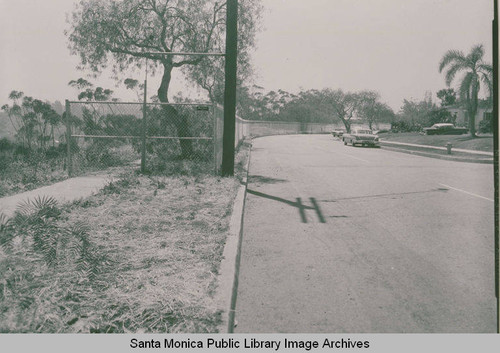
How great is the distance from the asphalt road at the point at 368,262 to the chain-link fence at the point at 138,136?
392cm

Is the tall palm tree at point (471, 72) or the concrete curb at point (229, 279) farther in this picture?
the tall palm tree at point (471, 72)

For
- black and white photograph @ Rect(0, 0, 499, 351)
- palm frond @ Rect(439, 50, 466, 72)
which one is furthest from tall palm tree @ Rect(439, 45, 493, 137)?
black and white photograph @ Rect(0, 0, 499, 351)

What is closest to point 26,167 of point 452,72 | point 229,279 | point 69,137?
point 69,137

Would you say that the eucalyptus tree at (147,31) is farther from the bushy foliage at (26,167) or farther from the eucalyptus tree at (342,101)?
the eucalyptus tree at (342,101)

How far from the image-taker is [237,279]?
4.92 metres

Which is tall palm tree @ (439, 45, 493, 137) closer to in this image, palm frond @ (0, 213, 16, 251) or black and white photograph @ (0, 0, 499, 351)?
black and white photograph @ (0, 0, 499, 351)

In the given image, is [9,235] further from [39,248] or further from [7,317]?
[7,317]

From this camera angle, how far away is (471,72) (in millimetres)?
31141

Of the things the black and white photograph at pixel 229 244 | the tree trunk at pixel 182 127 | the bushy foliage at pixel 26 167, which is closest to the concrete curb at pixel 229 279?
the black and white photograph at pixel 229 244

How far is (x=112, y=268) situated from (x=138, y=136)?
9.36m

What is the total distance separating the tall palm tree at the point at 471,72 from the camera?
3074 centimetres

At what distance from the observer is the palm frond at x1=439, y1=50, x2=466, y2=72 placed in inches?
1235

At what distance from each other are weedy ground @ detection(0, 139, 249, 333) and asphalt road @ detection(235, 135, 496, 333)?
487mm
